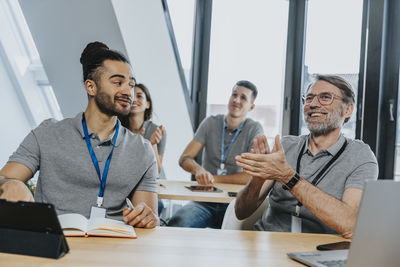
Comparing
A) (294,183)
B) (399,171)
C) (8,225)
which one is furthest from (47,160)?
(399,171)

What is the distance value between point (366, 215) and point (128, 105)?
4.50ft

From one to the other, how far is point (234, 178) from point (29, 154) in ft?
6.08

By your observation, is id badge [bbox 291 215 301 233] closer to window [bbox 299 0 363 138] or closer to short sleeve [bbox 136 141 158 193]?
short sleeve [bbox 136 141 158 193]

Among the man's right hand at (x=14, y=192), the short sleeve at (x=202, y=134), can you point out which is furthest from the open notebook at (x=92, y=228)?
the short sleeve at (x=202, y=134)

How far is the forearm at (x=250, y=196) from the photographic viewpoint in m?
1.94

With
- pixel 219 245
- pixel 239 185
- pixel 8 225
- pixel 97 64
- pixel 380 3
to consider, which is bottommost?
pixel 239 185

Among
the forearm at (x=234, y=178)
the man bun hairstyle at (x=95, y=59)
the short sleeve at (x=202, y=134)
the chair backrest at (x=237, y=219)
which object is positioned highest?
the man bun hairstyle at (x=95, y=59)

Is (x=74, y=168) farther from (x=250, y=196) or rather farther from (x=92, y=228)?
(x=250, y=196)

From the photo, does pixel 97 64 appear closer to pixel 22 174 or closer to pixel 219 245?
pixel 22 174

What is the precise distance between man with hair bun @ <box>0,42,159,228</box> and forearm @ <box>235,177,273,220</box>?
1.38 feet

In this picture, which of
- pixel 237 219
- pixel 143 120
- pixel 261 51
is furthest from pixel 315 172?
pixel 261 51

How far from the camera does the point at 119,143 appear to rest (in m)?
1.97

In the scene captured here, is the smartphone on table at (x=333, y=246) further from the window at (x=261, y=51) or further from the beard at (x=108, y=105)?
the window at (x=261, y=51)

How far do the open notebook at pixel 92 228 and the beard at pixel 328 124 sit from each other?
110 centimetres
